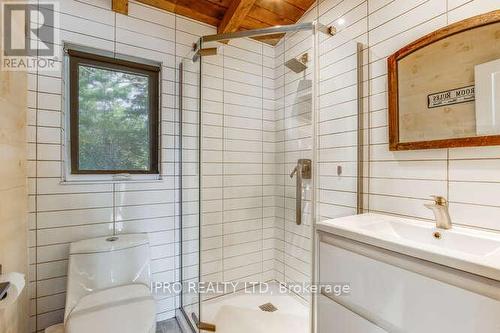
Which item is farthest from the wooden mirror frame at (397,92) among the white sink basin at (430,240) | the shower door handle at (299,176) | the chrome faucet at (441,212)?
the shower door handle at (299,176)

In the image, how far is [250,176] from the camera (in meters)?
2.13

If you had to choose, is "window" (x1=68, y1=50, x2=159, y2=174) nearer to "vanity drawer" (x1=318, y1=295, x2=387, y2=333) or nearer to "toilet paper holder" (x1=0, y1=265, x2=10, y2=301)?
"toilet paper holder" (x1=0, y1=265, x2=10, y2=301)

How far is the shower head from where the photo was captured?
176 centimetres

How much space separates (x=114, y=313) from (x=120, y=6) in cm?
187

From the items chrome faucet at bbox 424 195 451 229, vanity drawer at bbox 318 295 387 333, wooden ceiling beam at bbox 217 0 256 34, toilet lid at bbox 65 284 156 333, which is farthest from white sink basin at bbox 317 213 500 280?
wooden ceiling beam at bbox 217 0 256 34

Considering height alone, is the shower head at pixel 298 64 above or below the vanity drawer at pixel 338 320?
above

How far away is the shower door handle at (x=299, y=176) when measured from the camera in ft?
5.74

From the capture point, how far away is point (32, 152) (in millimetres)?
1470

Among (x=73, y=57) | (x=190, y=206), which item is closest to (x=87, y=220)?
(x=190, y=206)

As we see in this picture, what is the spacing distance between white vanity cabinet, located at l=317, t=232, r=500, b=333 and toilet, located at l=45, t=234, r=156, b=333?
0.90 m

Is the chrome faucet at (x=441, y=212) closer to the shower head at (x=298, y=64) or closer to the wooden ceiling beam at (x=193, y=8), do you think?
the shower head at (x=298, y=64)

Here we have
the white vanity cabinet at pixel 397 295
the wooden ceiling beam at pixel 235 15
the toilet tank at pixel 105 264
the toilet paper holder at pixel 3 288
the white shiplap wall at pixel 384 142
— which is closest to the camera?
the white vanity cabinet at pixel 397 295

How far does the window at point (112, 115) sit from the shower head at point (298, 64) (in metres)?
1.02

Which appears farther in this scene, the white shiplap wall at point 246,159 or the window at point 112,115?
the window at point 112,115
